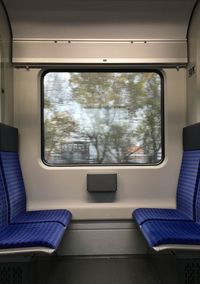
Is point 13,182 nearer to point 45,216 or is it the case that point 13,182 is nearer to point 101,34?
point 45,216

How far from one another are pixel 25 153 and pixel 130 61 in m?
1.49

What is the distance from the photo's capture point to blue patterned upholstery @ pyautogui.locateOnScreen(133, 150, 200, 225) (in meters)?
3.09

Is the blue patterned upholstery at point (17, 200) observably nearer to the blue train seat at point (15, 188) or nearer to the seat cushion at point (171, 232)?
the blue train seat at point (15, 188)

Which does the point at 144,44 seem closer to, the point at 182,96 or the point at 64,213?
the point at 182,96

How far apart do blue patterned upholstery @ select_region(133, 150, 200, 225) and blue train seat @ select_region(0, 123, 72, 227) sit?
75 centimetres

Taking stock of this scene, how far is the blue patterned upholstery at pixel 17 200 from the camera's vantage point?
305cm

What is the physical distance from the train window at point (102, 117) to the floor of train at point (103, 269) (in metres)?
1.01

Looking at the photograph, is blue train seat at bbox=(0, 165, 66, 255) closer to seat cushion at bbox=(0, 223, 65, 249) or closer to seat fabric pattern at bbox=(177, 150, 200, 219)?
seat cushion at bbox=(0, 223, 65, 249)

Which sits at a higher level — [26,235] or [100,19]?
[100,19]

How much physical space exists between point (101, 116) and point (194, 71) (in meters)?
1.08

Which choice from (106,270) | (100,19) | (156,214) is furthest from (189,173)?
(100,19)

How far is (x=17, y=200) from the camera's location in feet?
10.7

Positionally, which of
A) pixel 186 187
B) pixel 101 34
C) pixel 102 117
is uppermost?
pixel 101 34

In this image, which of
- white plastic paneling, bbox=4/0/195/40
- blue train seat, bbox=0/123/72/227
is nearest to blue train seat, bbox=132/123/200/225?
blue train seat, bbox=0/123/72/227
